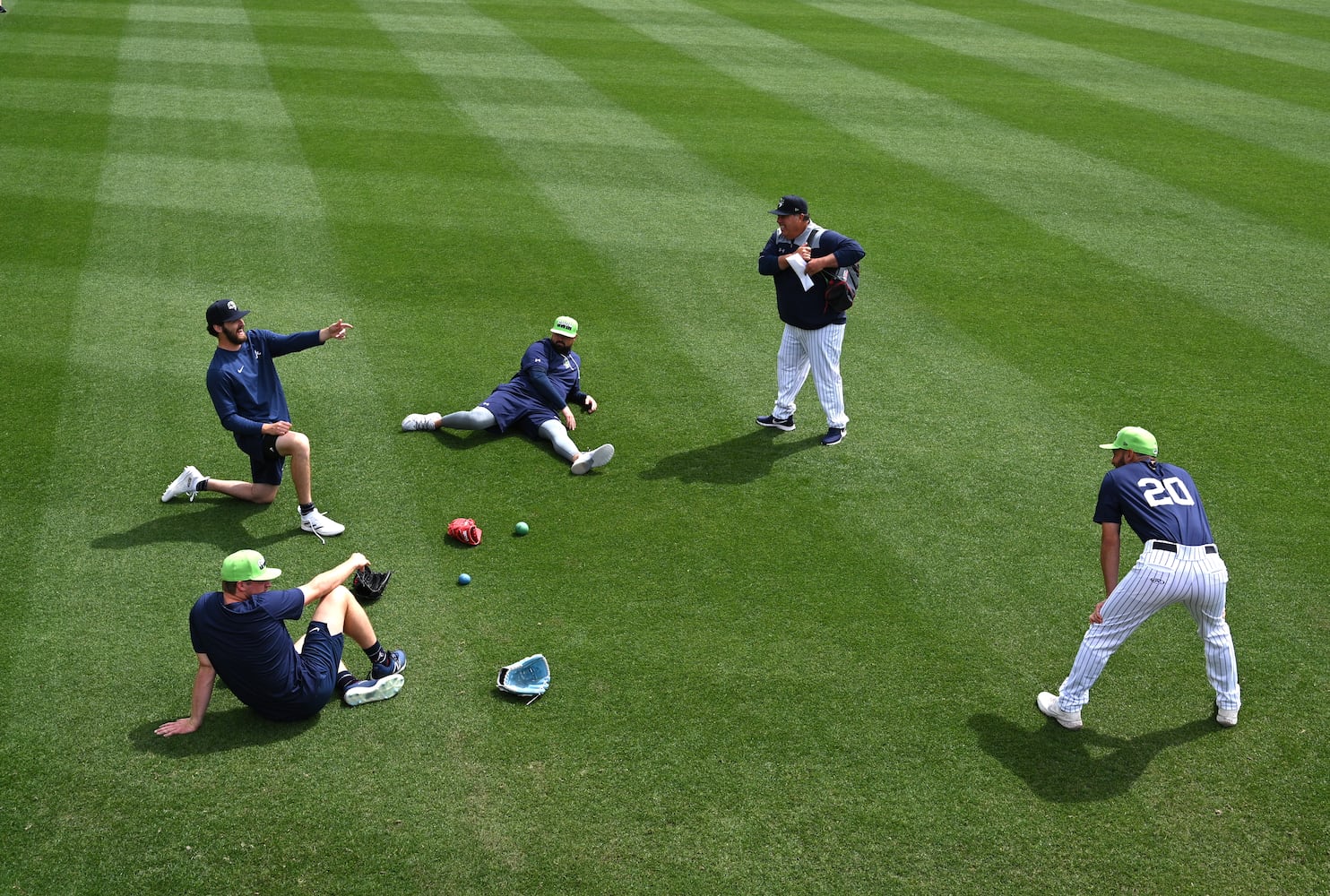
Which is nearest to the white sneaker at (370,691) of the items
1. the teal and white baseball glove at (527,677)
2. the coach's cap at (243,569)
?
the teal and white baseball glove at (527,677)

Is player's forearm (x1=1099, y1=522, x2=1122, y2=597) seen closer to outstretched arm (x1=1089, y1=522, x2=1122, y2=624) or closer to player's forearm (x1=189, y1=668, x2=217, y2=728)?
outstretched arm (x1=1089, y1=522, x2=1122, y2=624)

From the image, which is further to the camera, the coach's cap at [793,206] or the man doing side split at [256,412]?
the coach's cap at [793,206]

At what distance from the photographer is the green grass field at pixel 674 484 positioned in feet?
20.4

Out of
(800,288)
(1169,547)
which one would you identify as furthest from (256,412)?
(1169,547)

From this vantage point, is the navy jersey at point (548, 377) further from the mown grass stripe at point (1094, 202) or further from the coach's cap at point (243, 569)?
the mown grass stripe at point (1094, 202)

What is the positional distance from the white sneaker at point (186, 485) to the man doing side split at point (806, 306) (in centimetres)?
513

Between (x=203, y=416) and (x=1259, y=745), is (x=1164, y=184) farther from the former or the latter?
(x=203, y=416)

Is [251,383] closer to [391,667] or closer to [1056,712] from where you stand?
[391,667]

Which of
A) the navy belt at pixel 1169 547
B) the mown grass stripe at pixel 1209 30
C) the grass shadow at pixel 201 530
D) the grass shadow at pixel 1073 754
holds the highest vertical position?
the mown grass stripe at pixel 1209 30

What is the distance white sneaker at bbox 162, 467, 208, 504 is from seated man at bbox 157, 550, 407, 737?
277 centimetres

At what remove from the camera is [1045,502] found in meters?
9.45

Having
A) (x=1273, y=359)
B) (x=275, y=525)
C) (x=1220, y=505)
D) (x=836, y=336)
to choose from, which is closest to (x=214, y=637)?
(x=275, y=525)

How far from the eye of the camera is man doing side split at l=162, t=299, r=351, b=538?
8.80 meters

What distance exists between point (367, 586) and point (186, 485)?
241 centimetres
